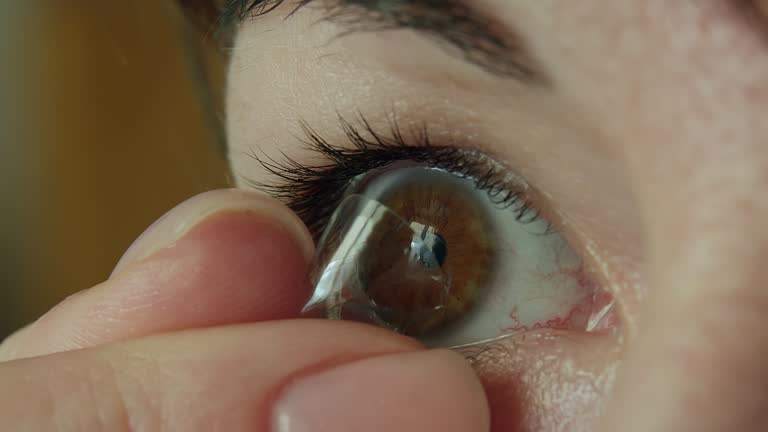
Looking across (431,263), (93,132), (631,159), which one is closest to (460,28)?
(631,159)

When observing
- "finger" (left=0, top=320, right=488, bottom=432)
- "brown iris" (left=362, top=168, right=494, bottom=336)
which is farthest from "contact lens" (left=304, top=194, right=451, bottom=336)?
"finger" (left=0, top=320, right=488, bottom=432)

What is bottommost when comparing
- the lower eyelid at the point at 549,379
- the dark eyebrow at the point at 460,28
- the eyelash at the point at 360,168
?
the lower eyelid at the point at 549,379

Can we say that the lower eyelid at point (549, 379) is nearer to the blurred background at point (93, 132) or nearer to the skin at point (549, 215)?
the skin at point (549, 215)

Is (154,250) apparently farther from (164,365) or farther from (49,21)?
(49,21)

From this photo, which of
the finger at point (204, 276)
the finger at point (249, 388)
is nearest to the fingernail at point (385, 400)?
the finger at point (249, 388)

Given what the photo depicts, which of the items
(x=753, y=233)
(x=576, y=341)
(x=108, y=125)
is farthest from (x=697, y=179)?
(x=108, y=125)

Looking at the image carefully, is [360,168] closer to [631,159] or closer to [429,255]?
[429,255]
